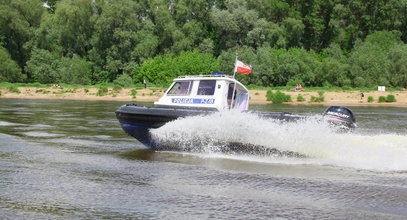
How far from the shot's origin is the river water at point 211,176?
9664 mm

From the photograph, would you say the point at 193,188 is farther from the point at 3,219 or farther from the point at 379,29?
the point at 379,29

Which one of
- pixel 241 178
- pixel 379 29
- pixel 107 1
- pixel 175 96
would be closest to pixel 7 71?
pixel 107 1

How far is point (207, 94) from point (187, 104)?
29.6 inches

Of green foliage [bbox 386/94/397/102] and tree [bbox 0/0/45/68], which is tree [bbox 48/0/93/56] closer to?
tree [bbox 0/0/45/68]

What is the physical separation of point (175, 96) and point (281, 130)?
4.31 meters

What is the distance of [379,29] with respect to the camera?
8525 cm

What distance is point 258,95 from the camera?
56.5m

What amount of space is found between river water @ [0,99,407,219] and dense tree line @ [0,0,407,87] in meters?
49.7

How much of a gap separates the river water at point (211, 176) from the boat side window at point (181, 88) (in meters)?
1.56

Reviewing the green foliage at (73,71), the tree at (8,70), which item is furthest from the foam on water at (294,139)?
the tree at (8,70)

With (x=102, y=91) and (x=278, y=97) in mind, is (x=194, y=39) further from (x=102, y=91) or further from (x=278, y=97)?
(x=278, y=97)

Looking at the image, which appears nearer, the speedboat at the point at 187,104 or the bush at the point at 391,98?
the speedboat at the point at 187,104

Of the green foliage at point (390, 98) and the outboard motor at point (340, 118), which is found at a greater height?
the green foliage at point (390, 98)

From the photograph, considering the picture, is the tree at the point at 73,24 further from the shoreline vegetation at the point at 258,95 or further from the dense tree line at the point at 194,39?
the shoreline vegetation at the point at 258,95
